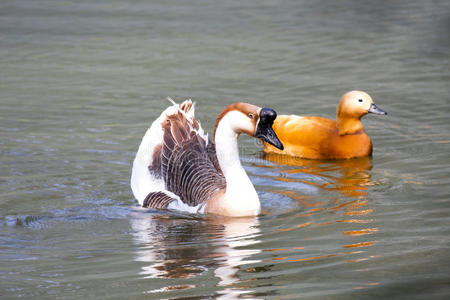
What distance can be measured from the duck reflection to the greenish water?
0.03 m

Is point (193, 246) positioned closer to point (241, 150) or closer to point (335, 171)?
point (335, 171)

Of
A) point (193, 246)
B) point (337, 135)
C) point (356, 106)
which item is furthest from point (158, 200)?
point (356, 106)

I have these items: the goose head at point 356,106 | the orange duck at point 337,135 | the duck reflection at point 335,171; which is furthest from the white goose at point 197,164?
the goose head at point 356,106

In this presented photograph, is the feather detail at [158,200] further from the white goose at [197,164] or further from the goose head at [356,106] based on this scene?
the goose head at [356,106]

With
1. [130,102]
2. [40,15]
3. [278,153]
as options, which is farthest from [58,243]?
[40,15]

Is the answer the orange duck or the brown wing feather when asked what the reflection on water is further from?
the brown wing feather

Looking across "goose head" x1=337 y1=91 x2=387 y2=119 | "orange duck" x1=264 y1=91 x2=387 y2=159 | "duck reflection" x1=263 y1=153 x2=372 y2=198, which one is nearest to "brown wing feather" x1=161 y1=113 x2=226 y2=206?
"duck reflection" x1=263 y1=153 x2=372 y2=198

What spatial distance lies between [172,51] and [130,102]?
348 centimetres

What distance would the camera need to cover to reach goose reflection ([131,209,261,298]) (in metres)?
5.94

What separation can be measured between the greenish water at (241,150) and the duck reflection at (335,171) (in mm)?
32

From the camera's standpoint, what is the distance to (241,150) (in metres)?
10.7

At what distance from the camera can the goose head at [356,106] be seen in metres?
10.4

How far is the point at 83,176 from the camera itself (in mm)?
9242

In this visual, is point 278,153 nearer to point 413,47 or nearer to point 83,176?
point 83,176
